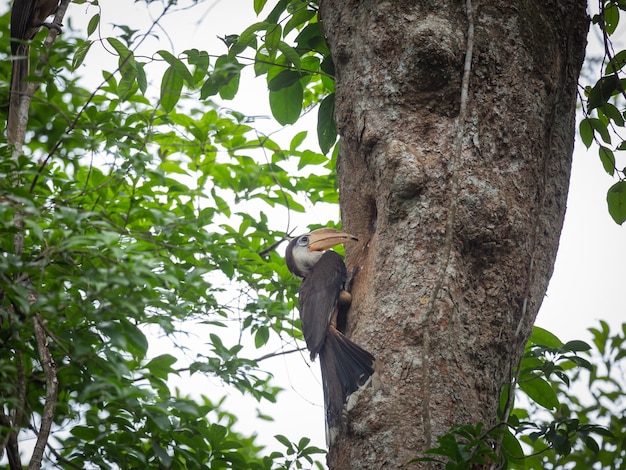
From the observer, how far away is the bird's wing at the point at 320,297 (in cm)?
332

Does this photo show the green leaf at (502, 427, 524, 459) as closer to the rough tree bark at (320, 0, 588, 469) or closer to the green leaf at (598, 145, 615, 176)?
the rough tree bark at (320, 0, 588, 469)

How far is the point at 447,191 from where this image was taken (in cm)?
279

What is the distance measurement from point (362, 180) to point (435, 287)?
89 cm

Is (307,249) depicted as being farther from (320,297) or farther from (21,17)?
(21,17)

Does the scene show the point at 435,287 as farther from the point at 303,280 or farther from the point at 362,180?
the point at 303,280

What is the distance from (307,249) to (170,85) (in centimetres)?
126

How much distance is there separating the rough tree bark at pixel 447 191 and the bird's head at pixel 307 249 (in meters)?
0.73

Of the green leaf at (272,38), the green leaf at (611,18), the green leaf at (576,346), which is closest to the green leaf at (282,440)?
the green leaf at (576,346)

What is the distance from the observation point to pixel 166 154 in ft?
16.1

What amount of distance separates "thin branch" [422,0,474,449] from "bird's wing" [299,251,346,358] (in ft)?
2.74

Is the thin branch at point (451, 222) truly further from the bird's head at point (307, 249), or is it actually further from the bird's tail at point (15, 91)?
the bird's tail at point (15, 91)

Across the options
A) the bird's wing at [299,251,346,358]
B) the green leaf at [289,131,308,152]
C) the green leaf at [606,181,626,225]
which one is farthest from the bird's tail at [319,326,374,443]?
the green leaf at [289,131,308,152]

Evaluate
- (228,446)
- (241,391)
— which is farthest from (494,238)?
(228,446)

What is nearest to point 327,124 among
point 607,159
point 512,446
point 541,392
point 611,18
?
point 607,159
